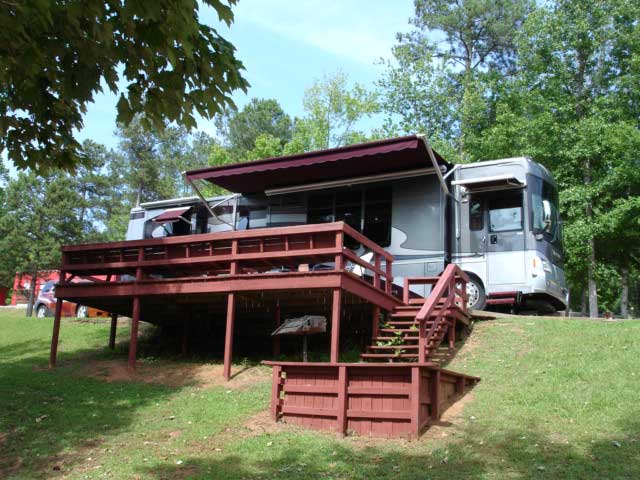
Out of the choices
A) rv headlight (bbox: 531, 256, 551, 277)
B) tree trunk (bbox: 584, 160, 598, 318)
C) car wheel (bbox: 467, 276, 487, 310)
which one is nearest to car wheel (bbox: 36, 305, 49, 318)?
car wheel (bbox: 467, 276, 487, 310)


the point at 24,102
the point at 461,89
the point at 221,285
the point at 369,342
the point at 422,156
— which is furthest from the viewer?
the point at 461,89

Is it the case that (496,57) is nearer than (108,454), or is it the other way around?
(108,454)

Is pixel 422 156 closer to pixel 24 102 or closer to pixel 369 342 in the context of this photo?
pixel 369 342

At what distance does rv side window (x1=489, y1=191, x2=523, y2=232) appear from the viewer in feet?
41.5

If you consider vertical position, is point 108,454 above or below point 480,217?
below

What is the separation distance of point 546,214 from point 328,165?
4556 mm

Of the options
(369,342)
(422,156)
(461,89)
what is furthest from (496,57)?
(369,342)

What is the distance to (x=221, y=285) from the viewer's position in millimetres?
11188

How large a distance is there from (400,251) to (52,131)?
8.40 metres

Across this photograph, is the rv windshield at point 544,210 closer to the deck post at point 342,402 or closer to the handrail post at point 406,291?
the handrail post at point 406,291

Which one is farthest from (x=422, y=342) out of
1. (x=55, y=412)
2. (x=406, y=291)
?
(x=55, y=412)

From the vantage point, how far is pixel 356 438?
739 centimetres

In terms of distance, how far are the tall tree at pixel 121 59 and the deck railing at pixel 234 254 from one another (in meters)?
5.09

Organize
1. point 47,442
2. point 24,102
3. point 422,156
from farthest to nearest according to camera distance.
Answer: point 422,156 → point 47,442 → point 24,102
